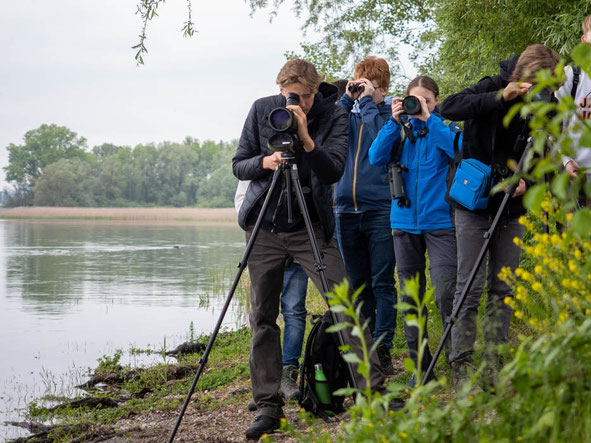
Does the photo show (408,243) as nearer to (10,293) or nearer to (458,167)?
(458,167)

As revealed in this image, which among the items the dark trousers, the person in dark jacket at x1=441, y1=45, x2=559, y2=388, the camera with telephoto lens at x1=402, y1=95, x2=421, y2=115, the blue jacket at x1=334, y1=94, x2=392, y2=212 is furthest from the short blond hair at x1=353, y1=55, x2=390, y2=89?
the dark trousers

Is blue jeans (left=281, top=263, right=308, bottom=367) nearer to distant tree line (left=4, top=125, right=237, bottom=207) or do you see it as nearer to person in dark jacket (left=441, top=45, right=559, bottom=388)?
person in dark jacket (left=441, top=45, right=559, bottom=388)

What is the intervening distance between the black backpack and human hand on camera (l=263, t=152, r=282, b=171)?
74 cm

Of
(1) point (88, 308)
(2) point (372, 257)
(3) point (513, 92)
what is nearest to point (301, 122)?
(3) point (513, 92)

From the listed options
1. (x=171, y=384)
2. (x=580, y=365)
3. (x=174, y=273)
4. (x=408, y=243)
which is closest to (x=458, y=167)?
(x=408, y=243)

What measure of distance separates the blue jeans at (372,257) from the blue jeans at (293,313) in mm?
329

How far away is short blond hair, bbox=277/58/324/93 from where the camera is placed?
10.7 feet

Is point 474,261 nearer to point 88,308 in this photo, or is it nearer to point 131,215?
point 88,308

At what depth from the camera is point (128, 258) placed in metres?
19.7

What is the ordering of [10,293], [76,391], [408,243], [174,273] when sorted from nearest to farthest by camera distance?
[408,243], [76,391], [10,293], [174,273]

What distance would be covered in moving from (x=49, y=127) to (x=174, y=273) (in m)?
75.0

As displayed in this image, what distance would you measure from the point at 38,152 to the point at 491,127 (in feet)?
285

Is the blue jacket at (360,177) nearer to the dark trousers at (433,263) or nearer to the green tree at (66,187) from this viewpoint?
the dark trousers at (433,263)

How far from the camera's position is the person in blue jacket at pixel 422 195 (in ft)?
11.8
